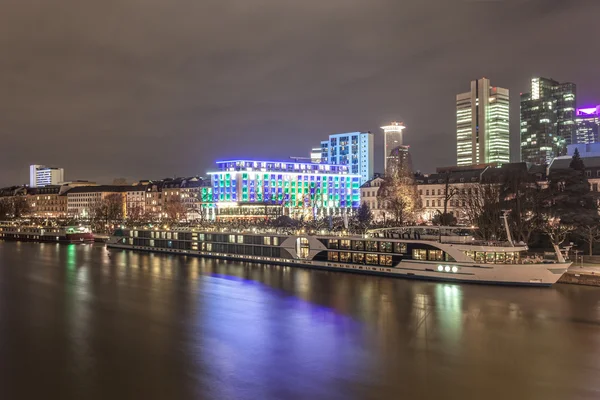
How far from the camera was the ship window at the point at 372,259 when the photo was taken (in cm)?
4047

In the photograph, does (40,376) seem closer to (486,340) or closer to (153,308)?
(153,308)

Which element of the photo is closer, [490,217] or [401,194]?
[490,217]

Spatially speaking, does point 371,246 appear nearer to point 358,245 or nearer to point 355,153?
point 358,245

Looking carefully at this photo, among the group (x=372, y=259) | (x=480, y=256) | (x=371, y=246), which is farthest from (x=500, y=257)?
(x=371, y=246)

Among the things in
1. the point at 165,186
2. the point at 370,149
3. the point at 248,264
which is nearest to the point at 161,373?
the point at 248,264

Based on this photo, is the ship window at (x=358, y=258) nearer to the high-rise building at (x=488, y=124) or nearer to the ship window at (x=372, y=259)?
the ship window at (x=372, y=259)

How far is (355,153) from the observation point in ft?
554

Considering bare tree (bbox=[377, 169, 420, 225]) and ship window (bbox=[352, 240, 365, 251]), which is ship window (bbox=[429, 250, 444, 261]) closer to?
ship window (bbox=[352, 240, 365, 251])

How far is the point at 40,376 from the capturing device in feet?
62.1

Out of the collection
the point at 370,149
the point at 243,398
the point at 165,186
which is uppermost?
the point at 370,149

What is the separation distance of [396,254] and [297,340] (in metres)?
17.8

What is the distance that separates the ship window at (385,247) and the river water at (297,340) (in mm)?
2287

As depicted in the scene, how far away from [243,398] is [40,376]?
7.83 metres

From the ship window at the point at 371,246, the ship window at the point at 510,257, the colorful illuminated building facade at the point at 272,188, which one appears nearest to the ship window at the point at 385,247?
the ship window at the point at 371,246
